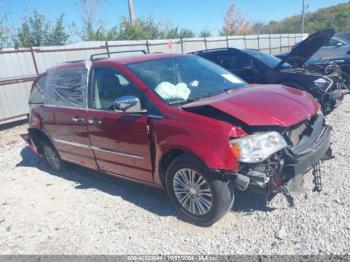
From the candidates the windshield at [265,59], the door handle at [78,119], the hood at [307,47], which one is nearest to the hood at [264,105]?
the door handle at [78,119]

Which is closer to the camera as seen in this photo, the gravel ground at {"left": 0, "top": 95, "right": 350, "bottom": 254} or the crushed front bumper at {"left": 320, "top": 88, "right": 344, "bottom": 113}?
the gravel ground at {"left": 0, "top": 95, "right": 350, "bottom": 254}

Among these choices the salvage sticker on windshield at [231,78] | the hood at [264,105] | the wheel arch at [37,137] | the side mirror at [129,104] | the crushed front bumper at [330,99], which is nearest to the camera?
the hood at [264,105]

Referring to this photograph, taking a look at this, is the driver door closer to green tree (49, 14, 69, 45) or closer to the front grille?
the front grille

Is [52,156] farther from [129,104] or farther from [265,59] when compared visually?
[265,59]

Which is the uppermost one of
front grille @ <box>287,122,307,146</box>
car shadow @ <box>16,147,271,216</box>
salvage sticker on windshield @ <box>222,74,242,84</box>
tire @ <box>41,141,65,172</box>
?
salvage sticker on windshield @ <box>222,74,242,84</box>

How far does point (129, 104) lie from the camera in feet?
12.0

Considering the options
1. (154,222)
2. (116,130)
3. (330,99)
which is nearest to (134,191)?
(154,222)

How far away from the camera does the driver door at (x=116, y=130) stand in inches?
152

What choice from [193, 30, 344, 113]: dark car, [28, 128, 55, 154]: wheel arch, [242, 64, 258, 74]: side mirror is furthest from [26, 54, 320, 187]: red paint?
[242, 64, 258, 74]: side mirror

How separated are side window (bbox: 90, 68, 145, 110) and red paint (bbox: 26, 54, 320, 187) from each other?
0.08 metres

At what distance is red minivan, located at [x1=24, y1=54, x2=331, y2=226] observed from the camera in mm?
3178

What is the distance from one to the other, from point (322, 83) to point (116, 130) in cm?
441

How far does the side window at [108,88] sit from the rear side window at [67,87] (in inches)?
8.9

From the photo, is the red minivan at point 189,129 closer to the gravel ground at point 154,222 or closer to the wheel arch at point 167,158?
the wheel arch at point 167,158
